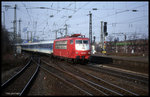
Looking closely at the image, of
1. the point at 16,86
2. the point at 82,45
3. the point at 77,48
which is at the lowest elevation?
the point at 16,86

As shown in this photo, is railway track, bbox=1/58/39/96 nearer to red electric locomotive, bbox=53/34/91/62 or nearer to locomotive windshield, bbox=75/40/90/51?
red electric locomotive, bbox=53/34/91/62

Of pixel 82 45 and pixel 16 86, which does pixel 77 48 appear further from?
pixel 16 86

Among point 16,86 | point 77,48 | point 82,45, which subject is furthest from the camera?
point 82,45

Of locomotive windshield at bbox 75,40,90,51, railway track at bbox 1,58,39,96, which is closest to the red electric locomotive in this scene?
locomotive windshield at bbox 75,40,90,51

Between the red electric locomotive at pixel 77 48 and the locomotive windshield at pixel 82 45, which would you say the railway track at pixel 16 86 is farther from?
the locomotive windshield at pixel 82 45

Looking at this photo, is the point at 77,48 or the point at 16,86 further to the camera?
the point at 77,48

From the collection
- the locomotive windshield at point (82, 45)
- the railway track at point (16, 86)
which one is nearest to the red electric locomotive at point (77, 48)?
the locomotive windshield at point (82, 45)

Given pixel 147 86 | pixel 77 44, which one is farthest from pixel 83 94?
pixel 77 44

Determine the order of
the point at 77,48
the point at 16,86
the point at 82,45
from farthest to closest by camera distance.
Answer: the point at 82,45 → the point at 77,48 → the point at 16,86

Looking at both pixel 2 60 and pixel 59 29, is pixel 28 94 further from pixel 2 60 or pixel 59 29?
pixel 59 29

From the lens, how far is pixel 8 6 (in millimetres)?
22469

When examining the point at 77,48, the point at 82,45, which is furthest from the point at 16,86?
the point at 82,45

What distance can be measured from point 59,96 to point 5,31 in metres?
3.90

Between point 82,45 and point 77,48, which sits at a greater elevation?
point 82,45
